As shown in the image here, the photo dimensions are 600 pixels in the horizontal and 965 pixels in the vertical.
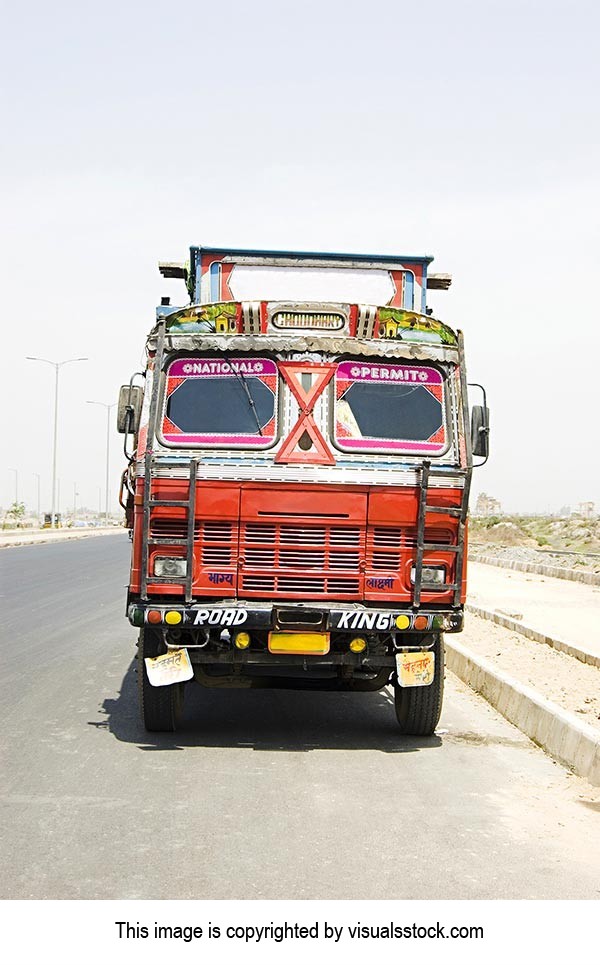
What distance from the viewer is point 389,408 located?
27.7ft

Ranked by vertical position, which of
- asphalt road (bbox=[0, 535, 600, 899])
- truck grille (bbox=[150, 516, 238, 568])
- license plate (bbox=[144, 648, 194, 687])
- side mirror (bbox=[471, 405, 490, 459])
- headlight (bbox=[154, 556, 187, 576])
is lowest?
asphalt road (bbox=[0, 535, 600, 899])

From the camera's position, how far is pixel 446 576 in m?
8.09

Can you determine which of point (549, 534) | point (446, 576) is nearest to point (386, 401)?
point (446, 576)

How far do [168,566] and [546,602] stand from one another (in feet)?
60.6

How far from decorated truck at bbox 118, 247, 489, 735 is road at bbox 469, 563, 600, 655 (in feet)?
22.1

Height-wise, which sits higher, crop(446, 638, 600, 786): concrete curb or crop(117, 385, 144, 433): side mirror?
crop(117, 385, 144, 433): side mirror

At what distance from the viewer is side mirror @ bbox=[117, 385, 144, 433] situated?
8453 millimetres

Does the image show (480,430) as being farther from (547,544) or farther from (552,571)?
(547,544)

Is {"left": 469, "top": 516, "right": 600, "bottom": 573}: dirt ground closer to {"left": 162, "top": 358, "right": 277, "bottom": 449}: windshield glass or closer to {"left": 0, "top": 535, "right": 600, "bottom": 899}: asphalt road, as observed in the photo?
{"left": 0, "top": 535, "right": 600, "bottom": 899}: asphalt road

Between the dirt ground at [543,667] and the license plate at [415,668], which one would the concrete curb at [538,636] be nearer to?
the dirt ground at [543,667]

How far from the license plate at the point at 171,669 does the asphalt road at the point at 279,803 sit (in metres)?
0.52

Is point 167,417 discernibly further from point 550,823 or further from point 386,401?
point 550,823

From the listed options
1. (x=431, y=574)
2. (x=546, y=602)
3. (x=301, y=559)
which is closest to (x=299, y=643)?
(x=301, y=559)

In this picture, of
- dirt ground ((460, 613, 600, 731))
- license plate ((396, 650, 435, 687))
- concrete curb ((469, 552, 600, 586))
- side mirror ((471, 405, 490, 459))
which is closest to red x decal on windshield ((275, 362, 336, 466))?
side mirror ((471, 405, 490, 459))
